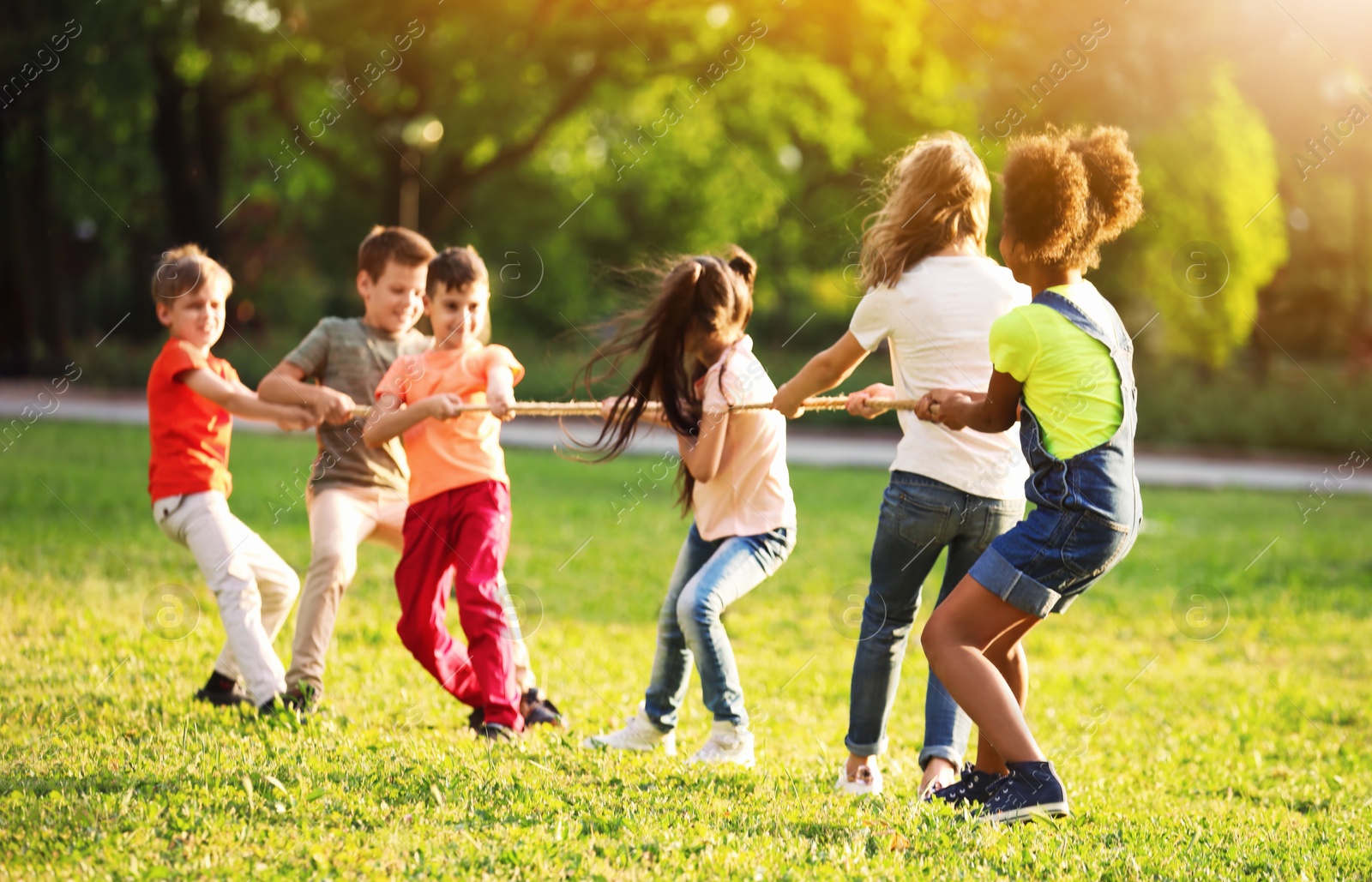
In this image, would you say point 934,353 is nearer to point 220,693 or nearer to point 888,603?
point 888,603

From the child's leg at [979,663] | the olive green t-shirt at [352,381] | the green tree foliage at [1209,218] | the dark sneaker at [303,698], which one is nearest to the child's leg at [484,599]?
the olive green t-shirt at [352,381]

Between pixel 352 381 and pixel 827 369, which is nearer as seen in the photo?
pixel 827 369

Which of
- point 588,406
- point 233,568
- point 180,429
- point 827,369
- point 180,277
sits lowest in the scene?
point 233,568

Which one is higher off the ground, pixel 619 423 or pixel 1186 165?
pixel 1186 165

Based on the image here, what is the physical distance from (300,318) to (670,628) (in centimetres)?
Result: 3292

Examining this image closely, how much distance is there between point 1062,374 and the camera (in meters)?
3.65

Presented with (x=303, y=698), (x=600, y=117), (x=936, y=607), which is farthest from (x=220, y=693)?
(x=600, y=117)

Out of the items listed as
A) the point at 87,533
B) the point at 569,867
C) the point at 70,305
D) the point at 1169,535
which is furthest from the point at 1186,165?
the point at 70,305

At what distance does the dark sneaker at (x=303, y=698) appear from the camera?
4.88m

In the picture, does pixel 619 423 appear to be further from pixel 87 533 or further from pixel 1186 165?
pixel 1186 165

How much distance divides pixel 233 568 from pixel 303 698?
1.84ft

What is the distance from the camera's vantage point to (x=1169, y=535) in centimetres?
1255

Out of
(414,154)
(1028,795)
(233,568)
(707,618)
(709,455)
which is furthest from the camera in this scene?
(414,154)

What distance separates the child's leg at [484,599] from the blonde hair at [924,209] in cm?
169
